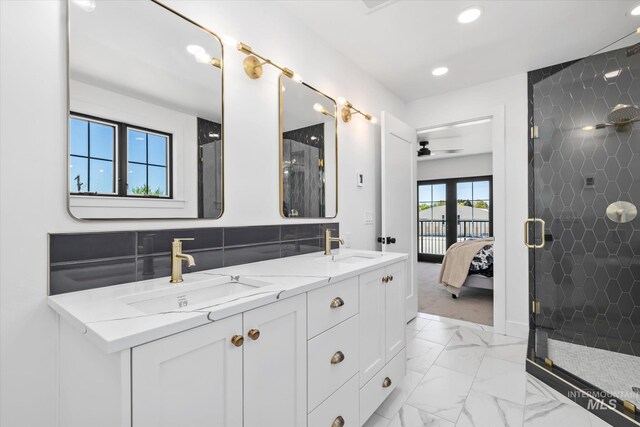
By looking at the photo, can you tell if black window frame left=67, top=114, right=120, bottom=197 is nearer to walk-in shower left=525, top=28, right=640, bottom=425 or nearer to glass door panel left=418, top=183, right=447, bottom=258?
walk-in shower left=525, top=28, right=640, bottom=425

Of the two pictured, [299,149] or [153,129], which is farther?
[299,149]

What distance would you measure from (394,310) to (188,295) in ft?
3.90

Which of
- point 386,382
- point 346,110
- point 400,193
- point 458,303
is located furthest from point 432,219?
point 386,382

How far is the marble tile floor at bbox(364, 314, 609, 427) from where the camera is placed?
5.36 ft

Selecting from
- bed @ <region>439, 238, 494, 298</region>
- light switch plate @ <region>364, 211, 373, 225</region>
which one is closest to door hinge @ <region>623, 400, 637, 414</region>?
light switch plate @ <region>364, 211, 373, 225</region>

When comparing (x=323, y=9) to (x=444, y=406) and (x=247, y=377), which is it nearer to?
(x=247, y=377)

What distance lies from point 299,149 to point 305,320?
48.2 inches

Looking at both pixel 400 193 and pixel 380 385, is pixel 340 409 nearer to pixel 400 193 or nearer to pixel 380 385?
pixel 380 385

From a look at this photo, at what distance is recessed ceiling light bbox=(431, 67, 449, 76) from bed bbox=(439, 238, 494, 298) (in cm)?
242

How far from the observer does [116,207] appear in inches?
44.5

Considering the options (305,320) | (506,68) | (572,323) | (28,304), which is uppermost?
(506,68)

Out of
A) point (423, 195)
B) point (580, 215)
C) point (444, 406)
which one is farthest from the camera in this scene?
point (423, 195)

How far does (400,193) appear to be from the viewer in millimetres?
3010

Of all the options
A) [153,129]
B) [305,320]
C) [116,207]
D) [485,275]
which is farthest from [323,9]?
[485,275]
